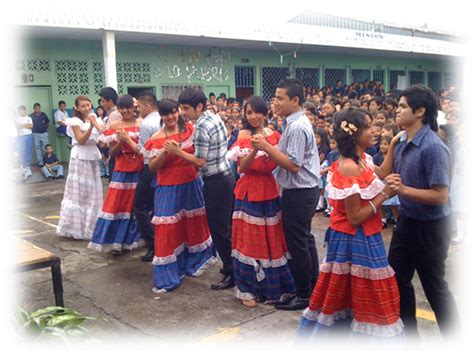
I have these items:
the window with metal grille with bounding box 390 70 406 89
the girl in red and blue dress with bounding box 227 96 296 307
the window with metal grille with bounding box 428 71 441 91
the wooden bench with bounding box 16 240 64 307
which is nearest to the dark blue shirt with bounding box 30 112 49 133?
the wooden bench with bounding box 16 240 64 307

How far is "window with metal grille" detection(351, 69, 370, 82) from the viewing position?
60.9 ft

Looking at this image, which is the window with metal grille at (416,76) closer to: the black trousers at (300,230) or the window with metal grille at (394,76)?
the window with metal grille at (394,76)

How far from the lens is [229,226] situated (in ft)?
14.0

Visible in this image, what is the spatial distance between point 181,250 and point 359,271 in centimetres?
214

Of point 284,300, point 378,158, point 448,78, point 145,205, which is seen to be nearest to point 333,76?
point 448,78

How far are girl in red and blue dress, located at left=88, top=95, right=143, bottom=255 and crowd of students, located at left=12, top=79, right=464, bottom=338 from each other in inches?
0.5

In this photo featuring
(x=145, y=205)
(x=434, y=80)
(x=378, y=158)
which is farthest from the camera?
(x=434, y=80)

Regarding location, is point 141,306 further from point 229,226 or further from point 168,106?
point 168,106

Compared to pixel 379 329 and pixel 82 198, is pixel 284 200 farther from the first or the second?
pixel 82 198

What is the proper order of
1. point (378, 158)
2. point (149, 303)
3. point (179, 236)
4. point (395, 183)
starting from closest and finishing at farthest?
point (395, 183) < point (149, 303) < point (179, 236) < point (378, 158)

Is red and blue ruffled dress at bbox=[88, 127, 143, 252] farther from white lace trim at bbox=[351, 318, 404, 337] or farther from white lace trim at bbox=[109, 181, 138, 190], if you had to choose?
white lace trim at bbox=[351, 318, 404, 337]

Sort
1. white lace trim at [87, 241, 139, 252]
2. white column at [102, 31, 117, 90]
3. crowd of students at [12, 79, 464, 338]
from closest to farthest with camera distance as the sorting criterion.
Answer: crowd of students at [12, 79, 464, 338]
white lace trim at [87, 241, 139, 252]
white column at [102, 31, 117, 90]

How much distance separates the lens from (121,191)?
5.14 metres

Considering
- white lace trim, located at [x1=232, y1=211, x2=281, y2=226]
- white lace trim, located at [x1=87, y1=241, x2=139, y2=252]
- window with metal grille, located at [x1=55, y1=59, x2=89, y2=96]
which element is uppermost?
window with metal grille, located at [x1=55, y1=59, x2=89, y2=96]
